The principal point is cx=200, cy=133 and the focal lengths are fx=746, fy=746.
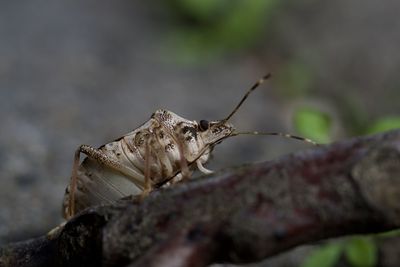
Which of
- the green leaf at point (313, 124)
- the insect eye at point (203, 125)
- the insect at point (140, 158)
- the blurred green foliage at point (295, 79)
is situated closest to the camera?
the insect at point (140, 158)

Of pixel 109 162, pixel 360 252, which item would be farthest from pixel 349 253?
pixel 109 162

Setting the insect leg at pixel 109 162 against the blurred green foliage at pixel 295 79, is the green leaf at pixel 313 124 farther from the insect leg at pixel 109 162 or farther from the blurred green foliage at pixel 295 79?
the blurred green foliage at pixel 295 79

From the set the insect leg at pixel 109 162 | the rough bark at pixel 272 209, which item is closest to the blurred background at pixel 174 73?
the insect leg at pixel 109 162

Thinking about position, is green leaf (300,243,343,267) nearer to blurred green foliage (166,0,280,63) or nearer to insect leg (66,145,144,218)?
insect leg (66,145,144,218)

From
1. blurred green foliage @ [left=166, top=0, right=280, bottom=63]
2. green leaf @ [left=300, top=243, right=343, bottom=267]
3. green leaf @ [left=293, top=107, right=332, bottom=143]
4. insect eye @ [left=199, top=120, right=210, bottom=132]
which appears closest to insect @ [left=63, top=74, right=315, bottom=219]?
insect eye @ [left=199, top=120, right=210, bottom=132]

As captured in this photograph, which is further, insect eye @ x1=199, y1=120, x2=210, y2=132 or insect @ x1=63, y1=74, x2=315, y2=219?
insect eye @ x1=199, y1=120, x2=210, y2=132

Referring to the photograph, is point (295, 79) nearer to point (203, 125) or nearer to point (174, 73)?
point (174, 73)

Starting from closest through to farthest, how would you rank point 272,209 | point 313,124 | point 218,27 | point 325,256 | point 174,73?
1. point 272,209
2. point 325,256
3. point 313,124
4. point 174,73
5. point 218,27
